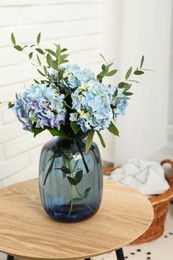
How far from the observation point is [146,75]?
181cm

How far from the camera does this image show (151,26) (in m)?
1.76

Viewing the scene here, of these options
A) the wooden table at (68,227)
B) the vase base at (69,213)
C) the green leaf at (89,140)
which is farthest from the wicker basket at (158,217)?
the green leaf at (89,140)

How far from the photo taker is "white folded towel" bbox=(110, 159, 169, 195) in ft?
5.55

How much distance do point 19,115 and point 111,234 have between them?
0.35 metres

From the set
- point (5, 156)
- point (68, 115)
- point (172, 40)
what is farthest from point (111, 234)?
point (172, 40)

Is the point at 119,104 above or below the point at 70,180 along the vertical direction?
above

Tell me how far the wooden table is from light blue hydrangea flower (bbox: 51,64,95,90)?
0.34 m

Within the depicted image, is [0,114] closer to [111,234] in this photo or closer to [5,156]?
[5,156]

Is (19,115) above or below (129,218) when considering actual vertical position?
above

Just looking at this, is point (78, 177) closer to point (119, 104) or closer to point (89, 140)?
point (89, 140)

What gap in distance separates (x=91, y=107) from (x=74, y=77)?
9 centimetres

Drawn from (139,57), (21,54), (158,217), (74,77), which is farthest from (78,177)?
(139,57)

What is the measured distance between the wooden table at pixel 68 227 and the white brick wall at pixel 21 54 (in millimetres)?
279

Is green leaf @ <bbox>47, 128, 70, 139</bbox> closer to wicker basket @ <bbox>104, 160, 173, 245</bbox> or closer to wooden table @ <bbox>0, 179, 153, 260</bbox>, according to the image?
wooden table @ <bbox>0, 179, 153, 260</bbox>
